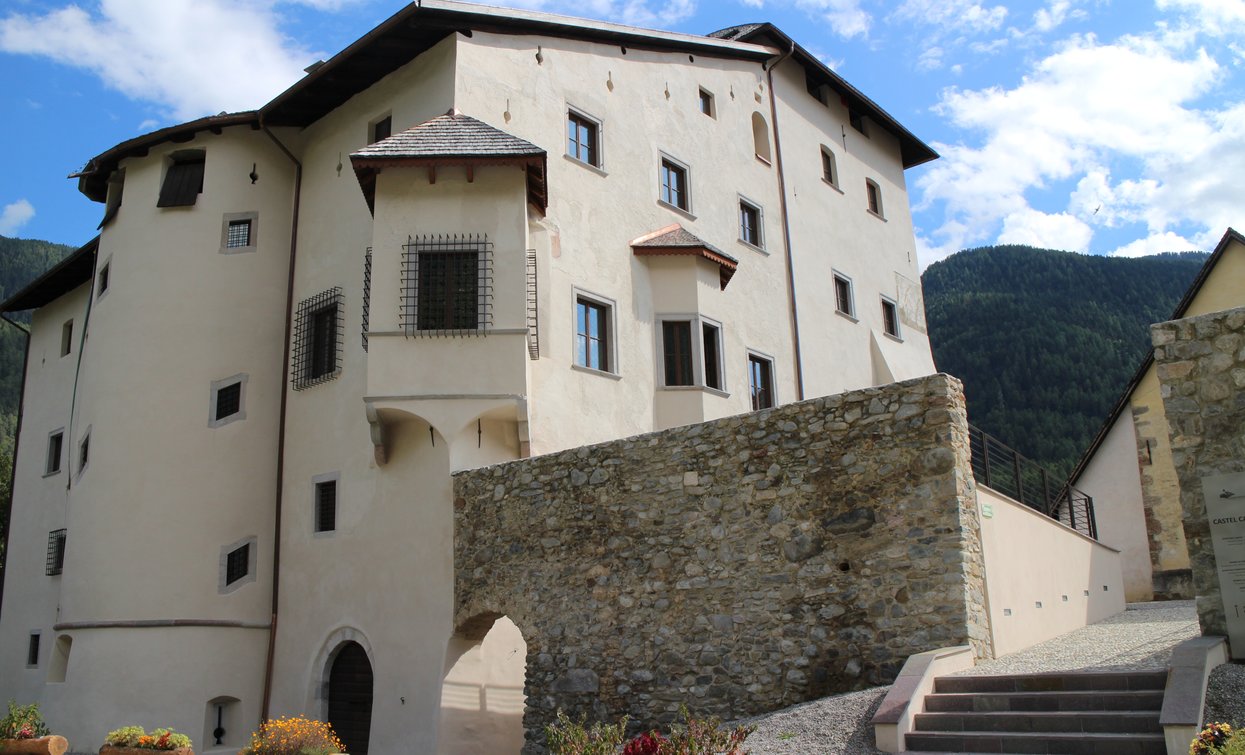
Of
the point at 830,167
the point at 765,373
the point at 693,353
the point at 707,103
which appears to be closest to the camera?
the point at 693,353

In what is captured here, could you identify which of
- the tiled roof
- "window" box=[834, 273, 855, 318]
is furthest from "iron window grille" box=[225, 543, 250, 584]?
"window" box=[834, 273, 855, 318]

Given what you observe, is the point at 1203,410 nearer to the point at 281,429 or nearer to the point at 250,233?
the point at 281,429

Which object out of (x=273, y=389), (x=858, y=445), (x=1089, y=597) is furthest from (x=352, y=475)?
(x=1089, y=597)

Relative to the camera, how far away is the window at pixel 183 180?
21.8 m

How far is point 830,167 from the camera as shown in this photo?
28594mm

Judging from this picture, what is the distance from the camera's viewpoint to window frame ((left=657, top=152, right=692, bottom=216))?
2259 centimetres

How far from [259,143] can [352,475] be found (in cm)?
798

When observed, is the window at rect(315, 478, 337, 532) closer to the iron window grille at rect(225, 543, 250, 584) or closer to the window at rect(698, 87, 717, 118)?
the iron window grille at rect(225, 543, 250, 584)

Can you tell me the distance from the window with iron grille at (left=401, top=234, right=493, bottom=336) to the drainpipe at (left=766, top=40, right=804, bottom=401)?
31.0 ft

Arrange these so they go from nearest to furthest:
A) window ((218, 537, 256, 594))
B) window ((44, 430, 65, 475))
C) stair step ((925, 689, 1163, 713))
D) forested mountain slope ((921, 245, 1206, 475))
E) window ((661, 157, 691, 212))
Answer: stair step ((925, 689, 1163, 713)) → window ((218, 537, 256, 594)) → window ((661, 157, 691, 212)) → window ((44, 430, 65, 475)) → forested mountain slope ((921, 245, 1206, 475))

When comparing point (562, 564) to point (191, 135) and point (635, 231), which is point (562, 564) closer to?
point (635, 231)

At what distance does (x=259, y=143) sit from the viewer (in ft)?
72.6

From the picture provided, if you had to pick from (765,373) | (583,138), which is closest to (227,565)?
(583,138)

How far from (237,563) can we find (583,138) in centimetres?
1060
